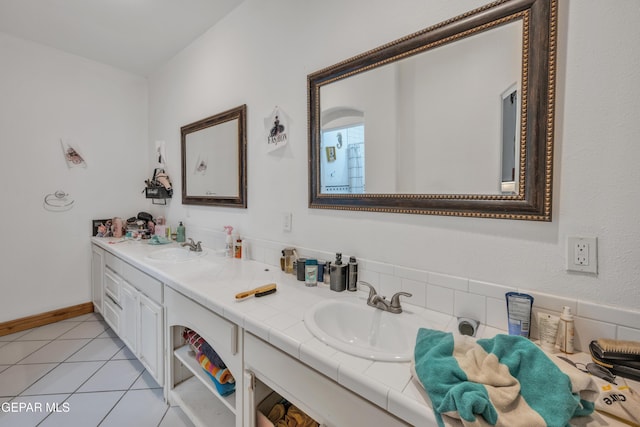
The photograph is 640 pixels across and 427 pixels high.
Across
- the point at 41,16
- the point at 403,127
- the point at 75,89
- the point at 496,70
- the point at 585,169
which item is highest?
the point at 41,16

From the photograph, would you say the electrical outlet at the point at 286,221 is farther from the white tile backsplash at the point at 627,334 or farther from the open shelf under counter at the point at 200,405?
the white tile backsplash at the point at 627,334

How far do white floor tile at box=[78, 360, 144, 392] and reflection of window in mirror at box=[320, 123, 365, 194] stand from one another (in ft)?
6.06

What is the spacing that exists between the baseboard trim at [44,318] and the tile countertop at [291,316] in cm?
132

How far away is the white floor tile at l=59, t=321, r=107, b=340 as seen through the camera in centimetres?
238

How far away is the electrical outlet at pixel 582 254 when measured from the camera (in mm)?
821

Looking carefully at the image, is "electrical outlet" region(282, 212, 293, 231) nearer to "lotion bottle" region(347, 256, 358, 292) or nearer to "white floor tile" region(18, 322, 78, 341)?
"lotion bottle" region(347, 256, 358, 292)

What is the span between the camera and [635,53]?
0.76 meters

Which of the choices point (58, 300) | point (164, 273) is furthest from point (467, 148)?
point (58, 300)

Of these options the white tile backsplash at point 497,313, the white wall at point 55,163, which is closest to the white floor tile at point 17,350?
the white wall at point 55,163

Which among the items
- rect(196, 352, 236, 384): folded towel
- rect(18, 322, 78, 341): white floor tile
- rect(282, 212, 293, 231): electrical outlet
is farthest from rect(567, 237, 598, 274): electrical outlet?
rect(18, 322, 78, 341): white floor tile

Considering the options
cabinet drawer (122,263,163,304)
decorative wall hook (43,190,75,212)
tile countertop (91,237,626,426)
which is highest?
decorative wall hook (43,190,75,212)

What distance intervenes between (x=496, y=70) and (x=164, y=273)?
5.94 ft

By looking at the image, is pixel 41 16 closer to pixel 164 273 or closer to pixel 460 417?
pixel 164 273

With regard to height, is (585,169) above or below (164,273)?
above
